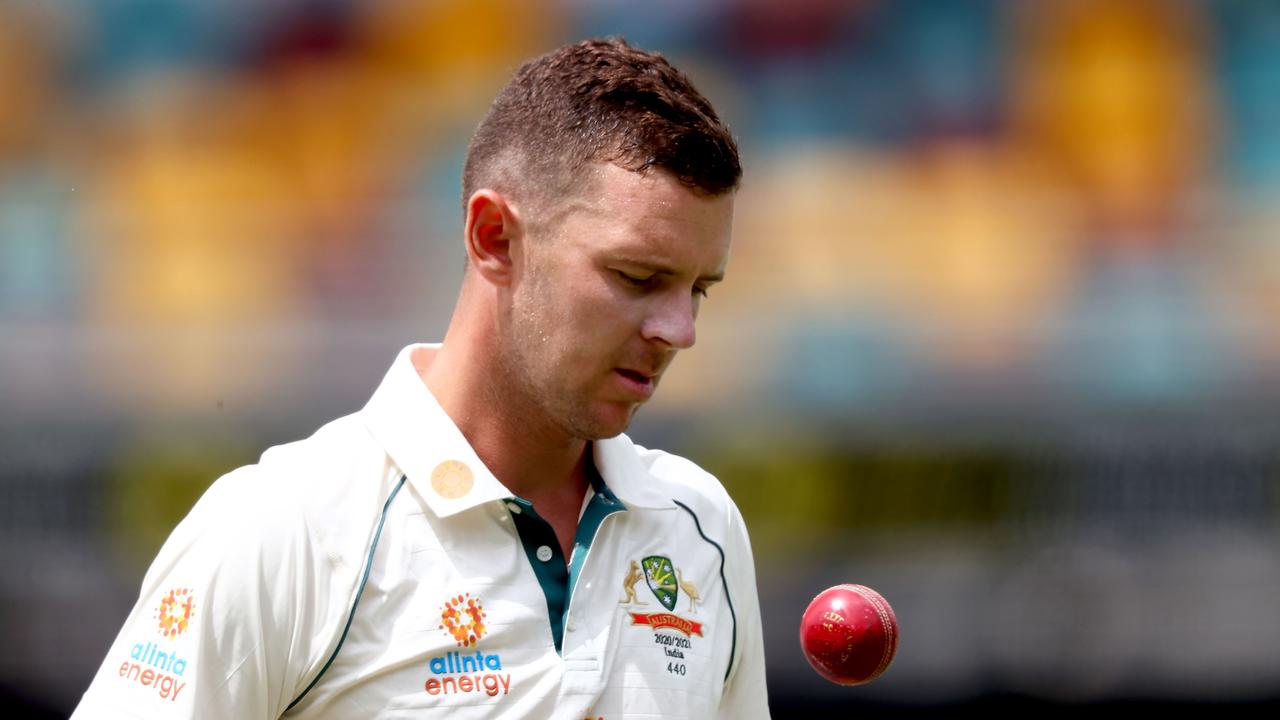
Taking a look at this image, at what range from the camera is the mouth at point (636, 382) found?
220 cm

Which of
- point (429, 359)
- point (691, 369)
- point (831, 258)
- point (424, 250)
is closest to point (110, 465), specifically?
point (424, 250)

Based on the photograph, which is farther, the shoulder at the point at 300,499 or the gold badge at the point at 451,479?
the gold badge at the point at 451,479

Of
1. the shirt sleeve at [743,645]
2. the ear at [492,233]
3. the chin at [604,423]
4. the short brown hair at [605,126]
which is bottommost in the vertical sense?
the shirt sleeve at [743,645]

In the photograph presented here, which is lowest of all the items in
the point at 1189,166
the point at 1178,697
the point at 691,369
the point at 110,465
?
the point at 1178,697

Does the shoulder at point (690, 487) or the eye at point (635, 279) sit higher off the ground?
the eye at point (635, 279)

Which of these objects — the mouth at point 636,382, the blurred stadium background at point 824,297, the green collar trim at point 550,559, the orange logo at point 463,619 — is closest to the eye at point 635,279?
the mouth at point 636,382

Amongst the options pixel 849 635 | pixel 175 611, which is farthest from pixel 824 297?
pixel 175 611

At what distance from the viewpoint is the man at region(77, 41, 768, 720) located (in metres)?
2.01

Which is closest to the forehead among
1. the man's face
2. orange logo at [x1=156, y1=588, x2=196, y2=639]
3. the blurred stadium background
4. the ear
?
the man's face

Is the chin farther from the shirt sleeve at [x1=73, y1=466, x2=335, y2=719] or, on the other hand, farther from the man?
the shirt sleeve at [x1=73, y1=466, x2=335, y2=719]

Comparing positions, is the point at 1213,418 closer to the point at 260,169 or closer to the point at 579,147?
the point at 260,169

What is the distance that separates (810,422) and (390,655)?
567 cm

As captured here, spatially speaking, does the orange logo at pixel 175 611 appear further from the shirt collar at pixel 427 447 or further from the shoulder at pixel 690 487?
the shoulder at pixel 690 487

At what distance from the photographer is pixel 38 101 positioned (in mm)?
9133
